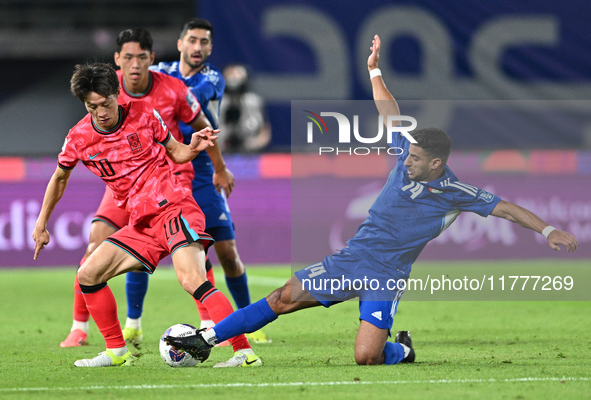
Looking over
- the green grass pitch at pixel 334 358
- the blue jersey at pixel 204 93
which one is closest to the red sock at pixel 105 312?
the green grass pitch at pixel 334 358

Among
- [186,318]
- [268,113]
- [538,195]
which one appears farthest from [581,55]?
[186,318]

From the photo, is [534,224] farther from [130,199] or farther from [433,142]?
[130,199]

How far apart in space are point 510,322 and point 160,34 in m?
12.0

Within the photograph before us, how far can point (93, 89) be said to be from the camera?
482cm

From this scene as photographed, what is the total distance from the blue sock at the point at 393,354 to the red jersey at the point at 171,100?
190 cm

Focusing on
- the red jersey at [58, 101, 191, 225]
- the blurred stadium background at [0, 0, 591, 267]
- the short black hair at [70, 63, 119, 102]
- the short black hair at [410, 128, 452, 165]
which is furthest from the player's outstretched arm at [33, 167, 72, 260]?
the blurred stadium background at [0, 0, 591, 267]

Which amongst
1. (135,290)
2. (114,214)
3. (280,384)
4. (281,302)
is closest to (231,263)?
(135,290)

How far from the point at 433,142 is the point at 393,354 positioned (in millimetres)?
1276

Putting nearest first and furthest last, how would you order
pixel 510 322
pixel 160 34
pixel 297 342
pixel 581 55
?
pixel 297 342, pixel 510 322, pixel 581 55, pixel 160 34

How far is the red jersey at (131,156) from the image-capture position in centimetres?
503

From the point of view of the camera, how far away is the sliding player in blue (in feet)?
16.3

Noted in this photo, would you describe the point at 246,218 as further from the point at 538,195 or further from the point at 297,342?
the point at 297,342

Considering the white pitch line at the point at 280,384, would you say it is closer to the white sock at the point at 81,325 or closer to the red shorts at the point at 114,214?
the red shorts at the point at 114,214

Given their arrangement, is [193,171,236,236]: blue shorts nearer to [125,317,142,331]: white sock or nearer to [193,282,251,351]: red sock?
[125,317,142,331]: white sock
